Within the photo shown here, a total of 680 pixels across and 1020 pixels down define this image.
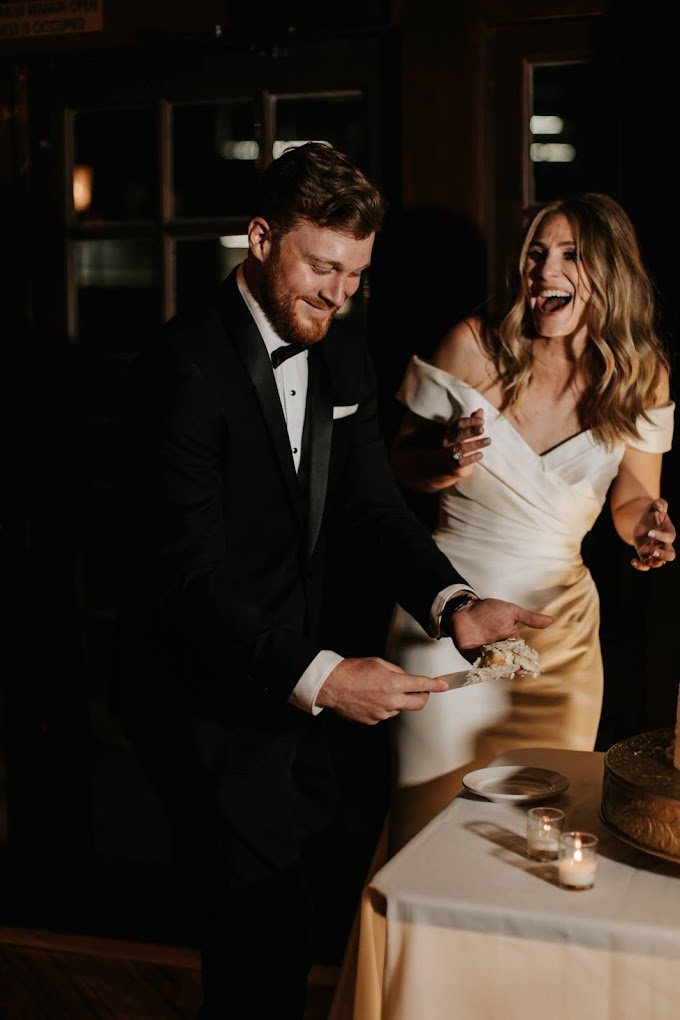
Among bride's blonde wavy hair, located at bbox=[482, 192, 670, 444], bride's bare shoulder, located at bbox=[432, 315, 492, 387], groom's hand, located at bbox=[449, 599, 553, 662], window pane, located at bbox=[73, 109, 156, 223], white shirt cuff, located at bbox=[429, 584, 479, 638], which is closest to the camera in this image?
groom's hand, located at bbox=[449, 599, 553, 662]

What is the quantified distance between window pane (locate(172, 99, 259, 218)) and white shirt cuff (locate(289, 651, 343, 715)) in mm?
1604

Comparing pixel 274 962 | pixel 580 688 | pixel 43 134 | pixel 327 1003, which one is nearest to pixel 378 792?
pixel 327 1003

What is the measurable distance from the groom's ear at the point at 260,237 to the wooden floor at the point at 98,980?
6.05 ft

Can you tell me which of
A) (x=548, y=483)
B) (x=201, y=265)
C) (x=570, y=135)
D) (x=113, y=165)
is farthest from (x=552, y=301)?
(x=113, y=165)

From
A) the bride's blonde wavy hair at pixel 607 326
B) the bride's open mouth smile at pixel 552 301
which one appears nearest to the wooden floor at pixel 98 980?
the bride's blonde wavy hair at pixel 607 326

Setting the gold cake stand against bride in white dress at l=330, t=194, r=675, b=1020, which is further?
bride in white dress at l=330, t=194, r=675, b=1020

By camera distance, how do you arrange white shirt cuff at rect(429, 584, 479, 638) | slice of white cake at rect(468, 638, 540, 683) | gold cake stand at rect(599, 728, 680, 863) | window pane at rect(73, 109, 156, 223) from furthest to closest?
window pane at rect(73, 109, 156, 223) → white shirt cuff at rect(429, 584, 479, 638) → slice of white cake at rect(468, 638, 540, 683) → gold cake stand at rect(599, 728, 680, 863)

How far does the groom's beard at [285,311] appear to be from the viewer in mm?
2016

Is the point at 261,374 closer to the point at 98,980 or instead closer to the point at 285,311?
the point at 285,311

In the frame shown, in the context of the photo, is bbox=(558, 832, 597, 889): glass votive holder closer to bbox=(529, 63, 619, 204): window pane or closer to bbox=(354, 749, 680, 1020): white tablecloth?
bbox=(354, 749, 680, 1020): white tablecloth

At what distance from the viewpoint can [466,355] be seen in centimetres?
260

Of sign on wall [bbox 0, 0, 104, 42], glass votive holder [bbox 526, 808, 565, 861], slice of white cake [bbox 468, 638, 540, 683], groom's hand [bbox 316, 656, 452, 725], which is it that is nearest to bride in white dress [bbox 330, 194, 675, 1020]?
slice of white cake [bbox 468, 638, 540, 683]

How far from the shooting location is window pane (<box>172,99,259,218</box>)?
303 cm

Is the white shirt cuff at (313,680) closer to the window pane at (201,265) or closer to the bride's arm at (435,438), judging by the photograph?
the bride's arm at (435,438)
